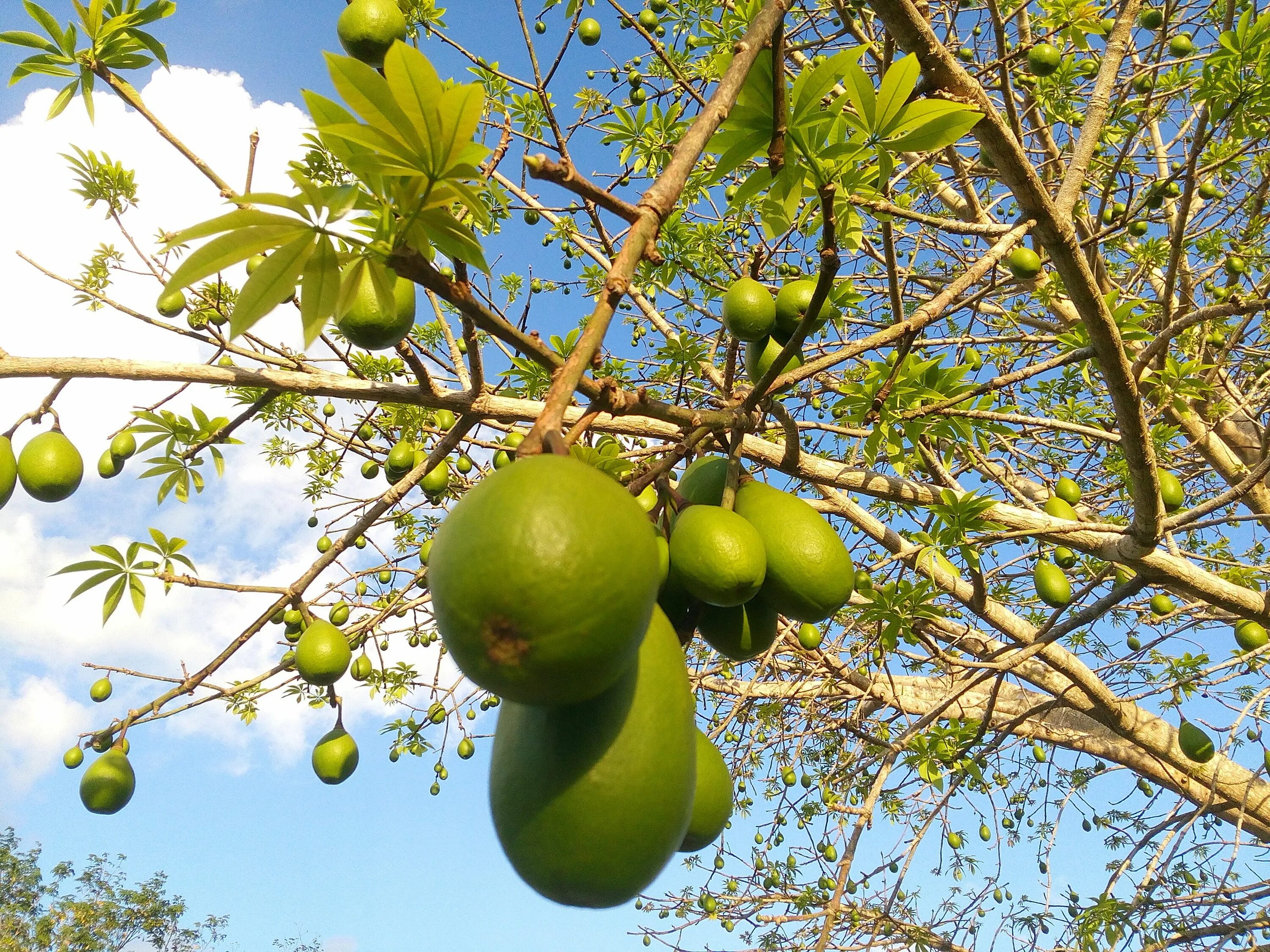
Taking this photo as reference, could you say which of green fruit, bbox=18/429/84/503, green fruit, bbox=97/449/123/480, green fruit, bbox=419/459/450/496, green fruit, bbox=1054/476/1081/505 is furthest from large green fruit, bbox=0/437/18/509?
green fruit, bbox=1054/476/1081/505

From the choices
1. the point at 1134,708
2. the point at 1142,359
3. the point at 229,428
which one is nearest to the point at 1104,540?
the point at 1142,359

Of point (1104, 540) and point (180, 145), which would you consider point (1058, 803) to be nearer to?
point (1104, 540)

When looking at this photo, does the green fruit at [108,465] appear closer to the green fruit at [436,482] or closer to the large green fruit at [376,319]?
the green fruit at [436,482]

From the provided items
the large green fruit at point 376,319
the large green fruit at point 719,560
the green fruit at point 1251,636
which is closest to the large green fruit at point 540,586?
the large green fruit at point 719,560

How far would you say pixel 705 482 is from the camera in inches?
62.8

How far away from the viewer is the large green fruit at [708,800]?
1.14 m

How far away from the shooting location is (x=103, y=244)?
11.3 ft

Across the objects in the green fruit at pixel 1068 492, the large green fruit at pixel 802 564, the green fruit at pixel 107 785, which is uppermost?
the green fruit at pixel 1068 492

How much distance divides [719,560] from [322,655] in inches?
65.4

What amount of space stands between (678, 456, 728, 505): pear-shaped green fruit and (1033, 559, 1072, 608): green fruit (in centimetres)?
196

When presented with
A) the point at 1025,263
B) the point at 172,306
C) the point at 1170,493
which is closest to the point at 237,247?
the point at 172,306

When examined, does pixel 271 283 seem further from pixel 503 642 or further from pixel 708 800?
pixel 708 800

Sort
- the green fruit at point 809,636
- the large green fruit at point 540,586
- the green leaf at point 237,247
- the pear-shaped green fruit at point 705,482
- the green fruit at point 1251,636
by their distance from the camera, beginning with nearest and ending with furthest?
the large green fruit at point 540,586 → the green leaf at point 237,247 → the pear-shaped green fruit at point 705,482 → the green fruit at point 1251,636 → the green fruit at point 809,636

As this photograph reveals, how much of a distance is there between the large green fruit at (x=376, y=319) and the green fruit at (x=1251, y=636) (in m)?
3.74
